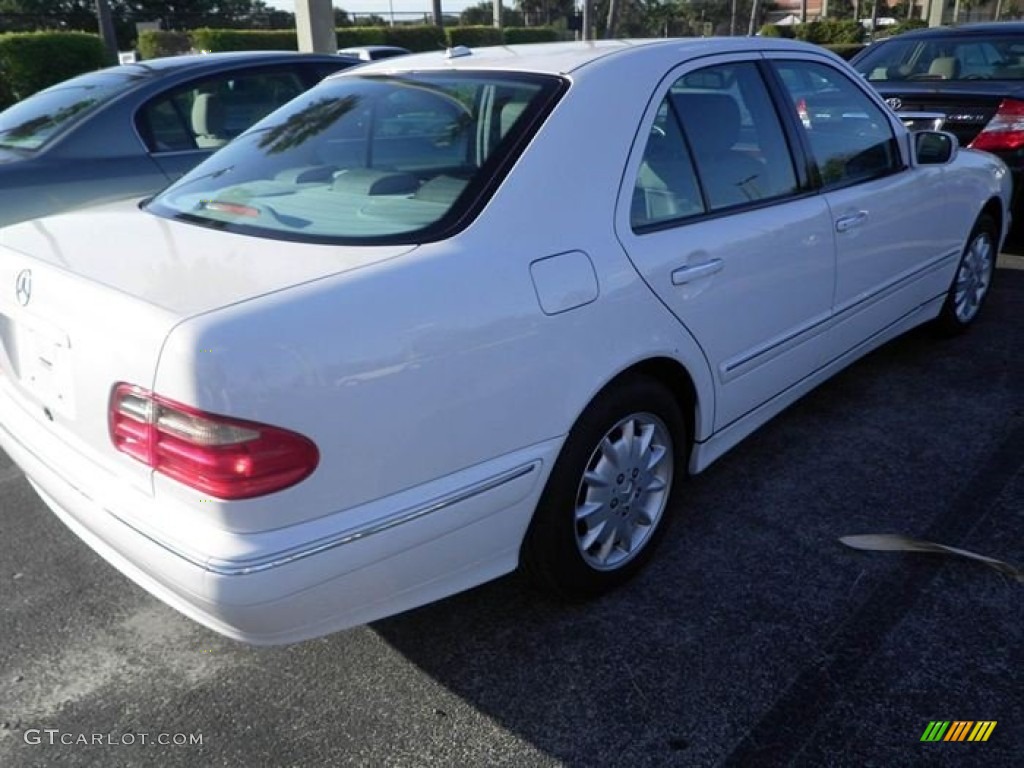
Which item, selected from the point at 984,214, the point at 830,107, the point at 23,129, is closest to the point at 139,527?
the point at 830,107

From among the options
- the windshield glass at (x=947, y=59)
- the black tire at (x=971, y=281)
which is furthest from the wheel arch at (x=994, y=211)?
the windshield glass at (x=947, y=59)

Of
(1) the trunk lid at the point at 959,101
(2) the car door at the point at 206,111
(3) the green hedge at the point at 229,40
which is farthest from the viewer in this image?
(3) the green hedge at the point at 229,40

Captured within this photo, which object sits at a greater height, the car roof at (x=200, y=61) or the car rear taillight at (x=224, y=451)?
the car roof at (x=200, y=61)

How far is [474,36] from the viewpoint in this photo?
32.3m

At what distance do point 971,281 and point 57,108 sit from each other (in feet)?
16.9

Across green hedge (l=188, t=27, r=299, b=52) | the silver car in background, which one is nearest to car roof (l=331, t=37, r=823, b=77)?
the silver car in background

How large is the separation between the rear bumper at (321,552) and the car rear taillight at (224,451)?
0.11 metres

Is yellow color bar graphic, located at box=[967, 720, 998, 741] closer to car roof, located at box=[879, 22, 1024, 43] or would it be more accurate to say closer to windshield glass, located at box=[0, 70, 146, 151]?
windshield glass, located at box=[0, 70, 146, 151]

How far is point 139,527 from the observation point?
2.04 metres

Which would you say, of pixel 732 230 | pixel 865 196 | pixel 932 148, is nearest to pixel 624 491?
pixel 732 230

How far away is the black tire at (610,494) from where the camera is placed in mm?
2471

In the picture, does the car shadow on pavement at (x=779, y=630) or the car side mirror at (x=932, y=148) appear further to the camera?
the car side mirror at (x=932, y=148)

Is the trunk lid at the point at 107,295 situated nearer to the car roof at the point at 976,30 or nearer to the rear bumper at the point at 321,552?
the rear bumper at the point at 321,552

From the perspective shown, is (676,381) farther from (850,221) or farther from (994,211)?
(994,211)
